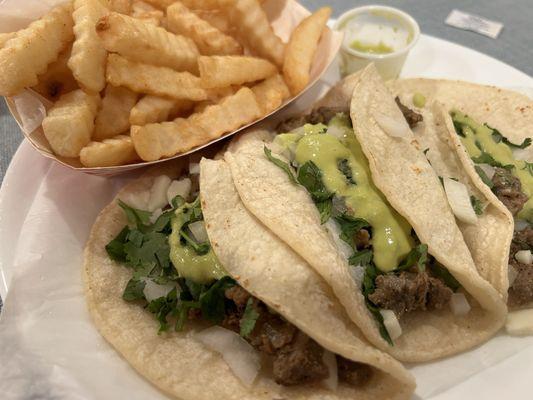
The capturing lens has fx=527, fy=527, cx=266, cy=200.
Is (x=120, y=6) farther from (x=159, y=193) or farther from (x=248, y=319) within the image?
(x=248, y=319)

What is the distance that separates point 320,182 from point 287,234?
0.53 m

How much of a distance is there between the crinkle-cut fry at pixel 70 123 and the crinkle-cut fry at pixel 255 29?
1.20m

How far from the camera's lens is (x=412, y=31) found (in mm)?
4430

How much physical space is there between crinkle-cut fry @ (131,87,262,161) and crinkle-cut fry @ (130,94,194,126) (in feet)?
0.26

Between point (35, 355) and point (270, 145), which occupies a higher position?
point (270, 145)

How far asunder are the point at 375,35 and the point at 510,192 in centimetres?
211

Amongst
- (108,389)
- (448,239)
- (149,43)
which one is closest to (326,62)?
(149,43)

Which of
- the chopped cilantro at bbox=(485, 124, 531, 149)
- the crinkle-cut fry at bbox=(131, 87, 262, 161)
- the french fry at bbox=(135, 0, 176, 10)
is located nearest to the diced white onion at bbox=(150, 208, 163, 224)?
the crinkle-cut fry at bbox=(131, 87, 262, 161)

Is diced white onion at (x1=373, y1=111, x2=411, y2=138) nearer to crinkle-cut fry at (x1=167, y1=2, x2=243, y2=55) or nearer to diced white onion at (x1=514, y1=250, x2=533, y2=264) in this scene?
diced white onion at (x1=514, y1=250, x2=533, y2=264)

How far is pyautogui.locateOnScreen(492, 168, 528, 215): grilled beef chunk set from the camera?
3.10 metres

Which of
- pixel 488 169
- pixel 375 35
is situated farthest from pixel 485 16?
pixel 488 169

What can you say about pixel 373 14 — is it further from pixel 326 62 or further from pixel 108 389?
pixel 108 389

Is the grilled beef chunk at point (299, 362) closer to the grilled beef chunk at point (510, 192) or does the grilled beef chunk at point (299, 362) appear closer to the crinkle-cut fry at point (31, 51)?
the grilled beef chunk at point (510, 192)

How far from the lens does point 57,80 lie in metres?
3.34
